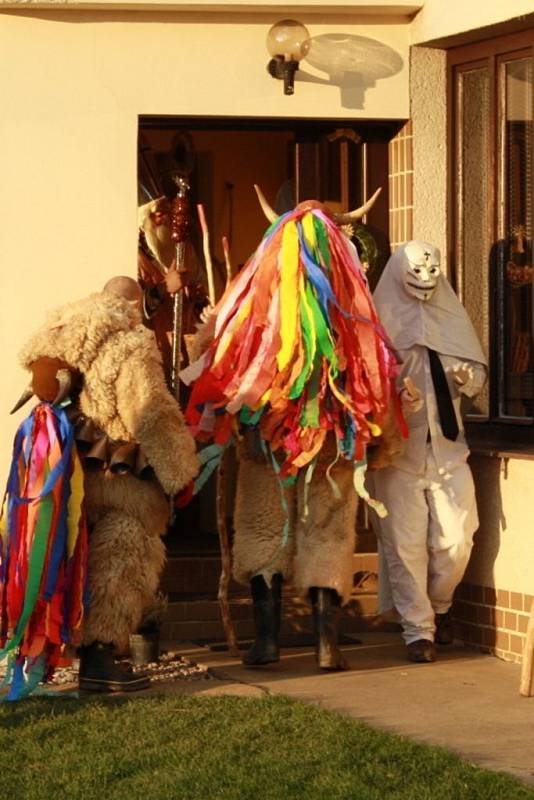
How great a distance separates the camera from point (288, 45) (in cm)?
1022

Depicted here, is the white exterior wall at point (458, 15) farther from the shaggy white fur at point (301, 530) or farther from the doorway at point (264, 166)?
the shaggy white fur at point (301, 530)

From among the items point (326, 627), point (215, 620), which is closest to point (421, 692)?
point (326, 627)

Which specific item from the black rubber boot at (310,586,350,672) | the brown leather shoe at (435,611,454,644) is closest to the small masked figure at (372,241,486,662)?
the brown leather shoe at (435,611,454,644)

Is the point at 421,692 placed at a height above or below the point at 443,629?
below

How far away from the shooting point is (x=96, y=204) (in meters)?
10.5

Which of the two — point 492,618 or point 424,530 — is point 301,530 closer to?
point 424,530

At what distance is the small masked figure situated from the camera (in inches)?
383

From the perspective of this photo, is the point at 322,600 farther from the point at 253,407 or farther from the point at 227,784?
the point at 227,784

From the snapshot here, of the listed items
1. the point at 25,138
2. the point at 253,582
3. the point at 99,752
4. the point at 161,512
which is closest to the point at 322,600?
the point at 253,582

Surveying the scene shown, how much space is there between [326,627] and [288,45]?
10.2ft

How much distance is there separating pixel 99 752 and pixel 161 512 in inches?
70.6

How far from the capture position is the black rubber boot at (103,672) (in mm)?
8750

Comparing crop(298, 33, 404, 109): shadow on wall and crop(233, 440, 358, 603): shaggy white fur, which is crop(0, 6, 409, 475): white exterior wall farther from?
crop(233, 440, 358, 603): shaggy white fur

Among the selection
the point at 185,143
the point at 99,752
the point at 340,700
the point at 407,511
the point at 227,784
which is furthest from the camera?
the point at 185,143
